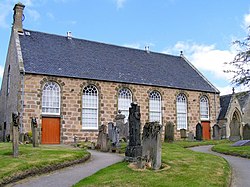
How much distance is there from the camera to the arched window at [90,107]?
28.3 metres

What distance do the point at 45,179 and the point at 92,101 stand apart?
1783 cm

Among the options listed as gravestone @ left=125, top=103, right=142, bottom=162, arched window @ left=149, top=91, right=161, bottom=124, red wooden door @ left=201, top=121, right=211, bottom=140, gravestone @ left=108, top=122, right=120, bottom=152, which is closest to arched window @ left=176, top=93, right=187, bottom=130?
arched window @ left=149, top=91, right=161, bottom=124

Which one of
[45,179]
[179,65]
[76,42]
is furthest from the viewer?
[179,65]

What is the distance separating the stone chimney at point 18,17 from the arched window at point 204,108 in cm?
2189

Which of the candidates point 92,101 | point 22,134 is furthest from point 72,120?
point 22,134

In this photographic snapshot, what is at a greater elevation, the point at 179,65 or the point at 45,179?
the point at 179,65

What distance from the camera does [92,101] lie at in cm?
2900

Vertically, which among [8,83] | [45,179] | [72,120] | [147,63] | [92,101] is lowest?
[45,179]

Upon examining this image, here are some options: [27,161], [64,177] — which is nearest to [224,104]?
[27,161]

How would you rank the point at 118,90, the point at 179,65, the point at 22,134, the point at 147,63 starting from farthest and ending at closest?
the point at 179,65
the point at 147,63
the point at 118,90
the point at 22,134

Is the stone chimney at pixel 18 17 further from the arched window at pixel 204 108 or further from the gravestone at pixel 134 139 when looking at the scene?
the arched window at pixel 204 108

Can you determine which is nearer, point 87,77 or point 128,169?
point 128,169

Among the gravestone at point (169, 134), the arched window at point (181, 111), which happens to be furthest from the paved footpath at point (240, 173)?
the arched window at point (181, 111)

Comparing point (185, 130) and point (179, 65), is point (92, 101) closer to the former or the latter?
point (185, 130)
